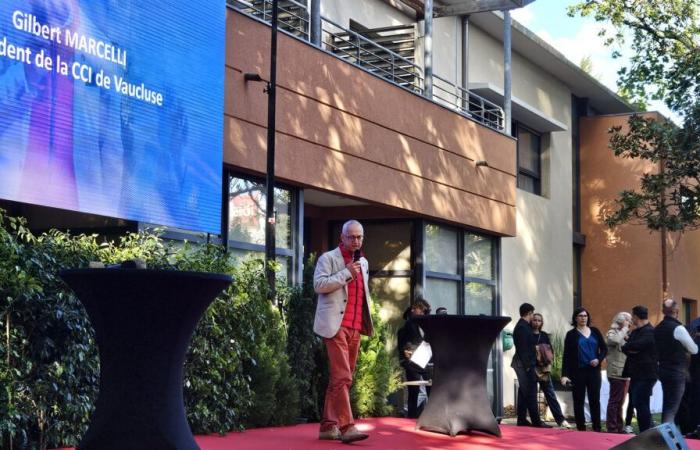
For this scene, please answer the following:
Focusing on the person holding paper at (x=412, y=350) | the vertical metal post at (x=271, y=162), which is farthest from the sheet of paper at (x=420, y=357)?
the vertical metal post at (x=271, y=162)

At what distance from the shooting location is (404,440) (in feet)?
36.0

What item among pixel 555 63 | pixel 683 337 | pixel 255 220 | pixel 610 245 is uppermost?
pixel 555 63

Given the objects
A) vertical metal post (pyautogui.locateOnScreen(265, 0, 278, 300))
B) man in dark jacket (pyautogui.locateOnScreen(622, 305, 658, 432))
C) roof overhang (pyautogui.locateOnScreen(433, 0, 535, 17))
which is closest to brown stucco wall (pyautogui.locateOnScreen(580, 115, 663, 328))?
roof overhang (pyautogui.locateOnScreen(433, 0, 535, 17))

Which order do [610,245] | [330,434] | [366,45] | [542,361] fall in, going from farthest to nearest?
[610,245] < [366,45] < [542,361] < [330,434]

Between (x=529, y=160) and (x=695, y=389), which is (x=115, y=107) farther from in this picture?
(x=529, y=160)

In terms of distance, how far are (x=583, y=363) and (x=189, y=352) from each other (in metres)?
6.00

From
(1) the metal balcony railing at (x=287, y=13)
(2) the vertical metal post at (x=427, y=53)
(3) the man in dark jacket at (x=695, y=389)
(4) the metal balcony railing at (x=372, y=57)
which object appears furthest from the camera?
(2) the vertical metal post at (x=427, y=53)

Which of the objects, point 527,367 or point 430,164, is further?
point 430,164

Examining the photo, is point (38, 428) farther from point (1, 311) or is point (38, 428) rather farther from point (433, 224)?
point (433, 224)

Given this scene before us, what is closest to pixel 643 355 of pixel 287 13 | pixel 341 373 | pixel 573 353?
pixel 573 353

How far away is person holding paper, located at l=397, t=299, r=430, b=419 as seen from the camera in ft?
48.3

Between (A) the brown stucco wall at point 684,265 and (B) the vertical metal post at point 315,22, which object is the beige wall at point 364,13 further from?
(A) the brown stucco wall at point 684,265

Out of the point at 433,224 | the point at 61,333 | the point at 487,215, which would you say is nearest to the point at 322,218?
the point at 433,224

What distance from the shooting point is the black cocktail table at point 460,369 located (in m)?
11.4
